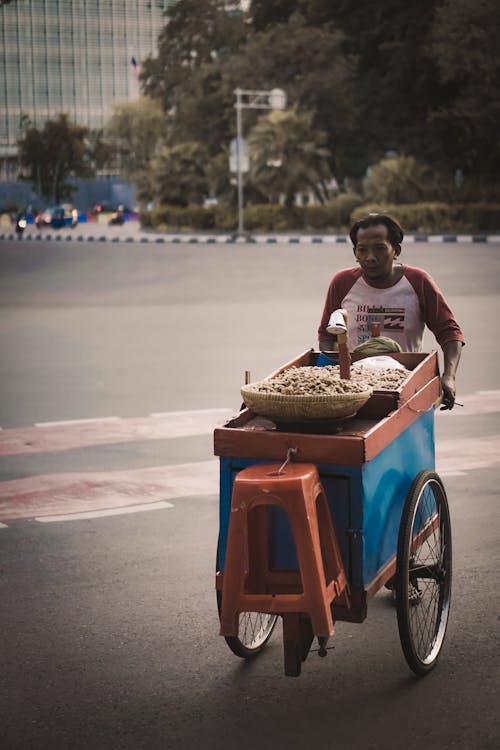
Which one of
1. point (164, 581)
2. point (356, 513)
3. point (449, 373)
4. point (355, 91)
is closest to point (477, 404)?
point (164, 581)

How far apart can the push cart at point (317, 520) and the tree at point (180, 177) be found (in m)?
55.0

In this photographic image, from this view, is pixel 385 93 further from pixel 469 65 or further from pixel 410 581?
pixel 410 581

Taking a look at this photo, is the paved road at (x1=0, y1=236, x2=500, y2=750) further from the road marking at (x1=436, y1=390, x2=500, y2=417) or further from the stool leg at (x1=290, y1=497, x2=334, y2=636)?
the stool leg at (x1=290, y1=497, x2=334, y2=636)

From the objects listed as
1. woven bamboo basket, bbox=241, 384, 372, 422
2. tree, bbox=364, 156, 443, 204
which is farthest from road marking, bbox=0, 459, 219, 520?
tree, bbox=364, 156, 443, 204

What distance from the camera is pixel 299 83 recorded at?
197ft

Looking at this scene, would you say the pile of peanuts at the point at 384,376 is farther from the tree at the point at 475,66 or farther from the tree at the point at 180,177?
the tree at the point at 180,177

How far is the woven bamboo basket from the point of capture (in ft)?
13.0

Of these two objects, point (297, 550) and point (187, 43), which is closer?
point (297, 550)

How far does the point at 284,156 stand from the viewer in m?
53.7

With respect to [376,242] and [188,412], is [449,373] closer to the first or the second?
[376,242]

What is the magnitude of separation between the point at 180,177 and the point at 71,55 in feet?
421

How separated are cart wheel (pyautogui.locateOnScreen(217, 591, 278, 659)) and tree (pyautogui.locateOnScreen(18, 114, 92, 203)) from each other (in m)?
114

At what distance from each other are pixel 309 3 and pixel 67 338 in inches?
2181

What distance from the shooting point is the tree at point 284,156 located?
52938 millimetres
